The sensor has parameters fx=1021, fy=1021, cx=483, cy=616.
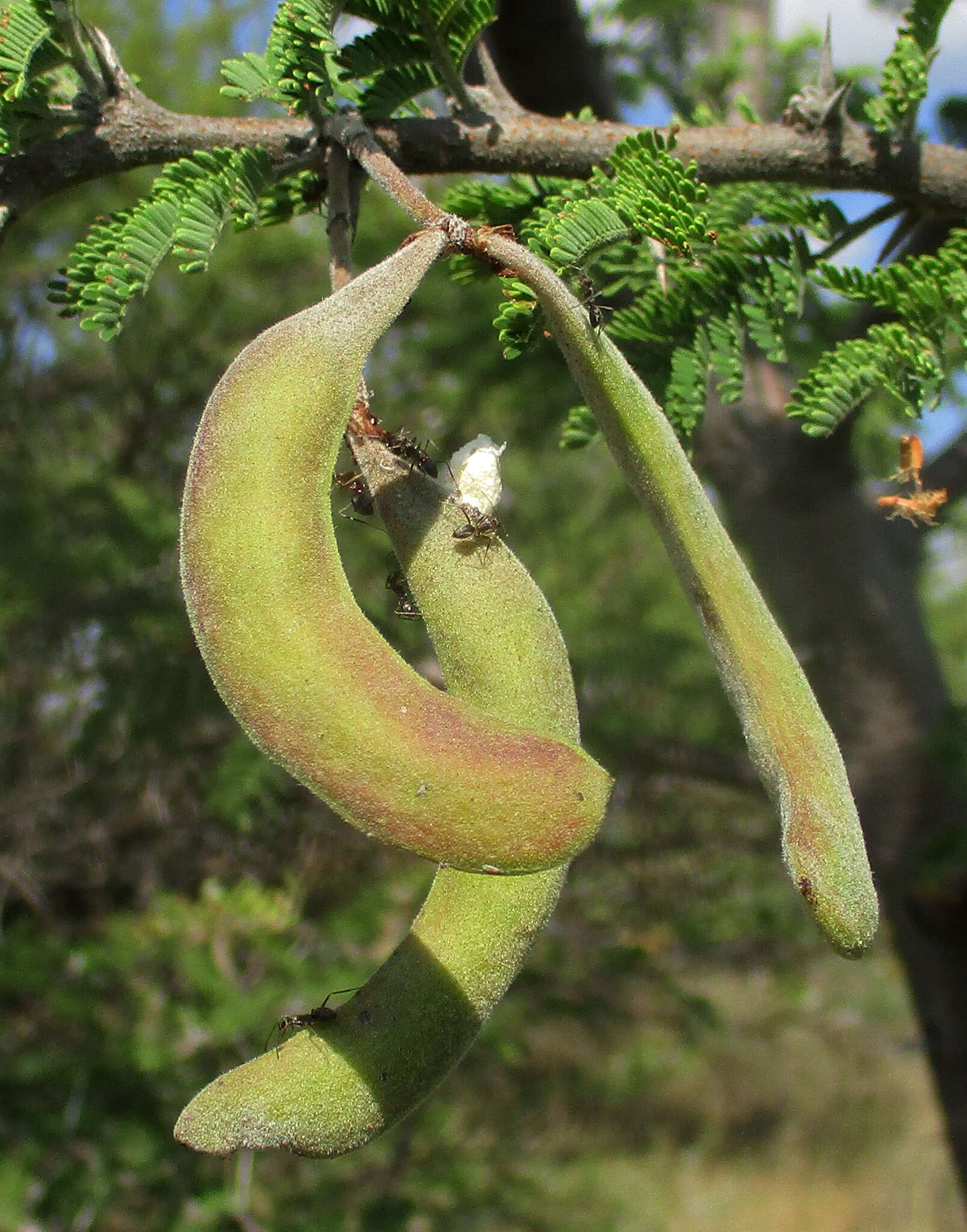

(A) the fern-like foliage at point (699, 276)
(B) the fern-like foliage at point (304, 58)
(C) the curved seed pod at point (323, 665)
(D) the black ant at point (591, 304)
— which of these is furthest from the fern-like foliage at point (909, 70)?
(C) the curved seed pod at point (323, 665)

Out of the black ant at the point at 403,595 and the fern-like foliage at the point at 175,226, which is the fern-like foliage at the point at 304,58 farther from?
the black ant at the point at 403,595

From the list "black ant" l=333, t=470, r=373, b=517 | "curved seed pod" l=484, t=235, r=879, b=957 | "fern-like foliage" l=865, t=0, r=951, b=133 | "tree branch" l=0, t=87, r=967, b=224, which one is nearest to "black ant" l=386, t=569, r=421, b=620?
"black ant" l=333, t=470, r=373, b=517

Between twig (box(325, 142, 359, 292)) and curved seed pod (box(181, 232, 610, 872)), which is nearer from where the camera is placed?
curved seed pod (box(181, 232, 610, 872))

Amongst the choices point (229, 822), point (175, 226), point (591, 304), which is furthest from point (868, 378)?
point (229, 822)

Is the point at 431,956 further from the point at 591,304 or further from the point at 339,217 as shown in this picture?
the point at 339,217

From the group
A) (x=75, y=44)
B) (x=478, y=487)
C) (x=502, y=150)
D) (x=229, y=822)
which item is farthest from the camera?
(x=229, y=822)

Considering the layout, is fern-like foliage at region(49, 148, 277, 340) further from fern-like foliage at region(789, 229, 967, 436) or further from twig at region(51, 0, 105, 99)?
fern-like foliage at region(789, 229, 967, 436)
